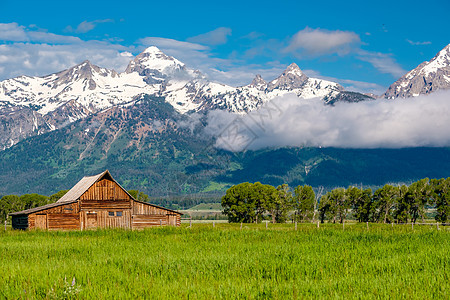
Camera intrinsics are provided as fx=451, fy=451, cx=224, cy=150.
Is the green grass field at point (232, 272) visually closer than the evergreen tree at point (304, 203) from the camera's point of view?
Yes

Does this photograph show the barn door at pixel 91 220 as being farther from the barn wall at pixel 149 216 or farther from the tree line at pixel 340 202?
the tree line at pixel 340 202

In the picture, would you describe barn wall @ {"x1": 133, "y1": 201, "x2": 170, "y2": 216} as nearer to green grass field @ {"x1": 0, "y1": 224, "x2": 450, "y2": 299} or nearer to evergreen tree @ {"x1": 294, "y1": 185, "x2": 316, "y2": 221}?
green grass field @ {"x1": 0, "y1": 224, "x2": 450, "y2": 299}

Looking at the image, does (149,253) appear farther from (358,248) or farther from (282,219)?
(282,219)

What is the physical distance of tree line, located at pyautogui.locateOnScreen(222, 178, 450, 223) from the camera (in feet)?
367

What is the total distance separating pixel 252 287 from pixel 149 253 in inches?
307

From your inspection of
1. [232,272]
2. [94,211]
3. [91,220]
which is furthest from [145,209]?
[232,272]

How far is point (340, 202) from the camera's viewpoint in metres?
129

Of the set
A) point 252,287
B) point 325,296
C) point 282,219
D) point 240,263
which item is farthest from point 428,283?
point 282,219

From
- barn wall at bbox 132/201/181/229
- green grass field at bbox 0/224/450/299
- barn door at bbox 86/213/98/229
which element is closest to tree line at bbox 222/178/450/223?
barn wall at bbox 132/201/181/229

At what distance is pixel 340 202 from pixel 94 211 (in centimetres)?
8384

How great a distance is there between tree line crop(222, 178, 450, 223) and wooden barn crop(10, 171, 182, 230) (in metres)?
57.7

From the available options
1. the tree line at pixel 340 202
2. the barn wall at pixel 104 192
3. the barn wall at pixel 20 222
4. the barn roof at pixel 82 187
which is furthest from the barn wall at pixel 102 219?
the tree line at pixel 340 202

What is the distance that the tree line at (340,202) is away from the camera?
11175 cm

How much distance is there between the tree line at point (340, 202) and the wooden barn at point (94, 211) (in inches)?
2272
